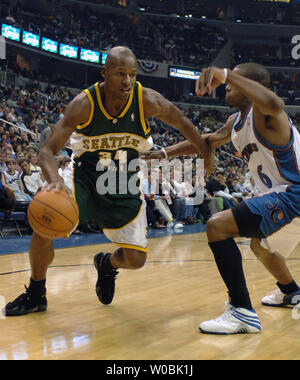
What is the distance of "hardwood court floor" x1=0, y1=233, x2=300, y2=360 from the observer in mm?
2273

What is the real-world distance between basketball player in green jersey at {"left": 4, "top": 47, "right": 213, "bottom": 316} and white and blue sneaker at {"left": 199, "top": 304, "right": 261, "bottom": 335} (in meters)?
0.76

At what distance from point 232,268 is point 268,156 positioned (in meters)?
0.70

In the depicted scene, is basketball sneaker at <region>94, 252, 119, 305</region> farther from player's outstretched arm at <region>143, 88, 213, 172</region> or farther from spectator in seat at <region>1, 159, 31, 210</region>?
spectator in seat at <region>1, 159, 31, 210</region>

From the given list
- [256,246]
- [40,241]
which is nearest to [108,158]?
[40,241]

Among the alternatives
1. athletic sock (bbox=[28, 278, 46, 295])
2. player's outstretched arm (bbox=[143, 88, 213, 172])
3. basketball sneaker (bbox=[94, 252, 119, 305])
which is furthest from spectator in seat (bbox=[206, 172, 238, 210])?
athletic sock (bbox=[28, 278, 46, 295])

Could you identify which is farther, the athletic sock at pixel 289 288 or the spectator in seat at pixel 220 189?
the spectator in seat at pixel 220 189

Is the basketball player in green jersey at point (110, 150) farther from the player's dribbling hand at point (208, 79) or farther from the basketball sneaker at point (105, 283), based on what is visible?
the player's dribbling hand at point (208, 79)

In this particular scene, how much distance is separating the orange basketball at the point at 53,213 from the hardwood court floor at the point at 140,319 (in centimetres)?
59

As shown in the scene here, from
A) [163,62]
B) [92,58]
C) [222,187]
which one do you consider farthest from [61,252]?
[163,62]

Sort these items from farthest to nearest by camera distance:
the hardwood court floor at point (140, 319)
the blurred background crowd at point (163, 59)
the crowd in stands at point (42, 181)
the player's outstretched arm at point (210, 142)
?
1. the blurred background crowd at point (163, 59)
2. the crowd in stands at point (42, 181)
3. the player's outstretched arm at point (210, 142)
4. the hardwood court floor at point (140, 319)

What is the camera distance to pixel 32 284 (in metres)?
3.07

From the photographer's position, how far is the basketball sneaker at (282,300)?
131 inches

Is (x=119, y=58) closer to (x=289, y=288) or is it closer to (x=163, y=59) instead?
(x=289, y=288)

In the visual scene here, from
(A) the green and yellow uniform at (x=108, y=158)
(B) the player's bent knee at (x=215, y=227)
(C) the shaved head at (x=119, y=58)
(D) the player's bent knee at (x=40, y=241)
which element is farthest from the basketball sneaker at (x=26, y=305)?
(C) the shaved head at (x=119, y=58)
